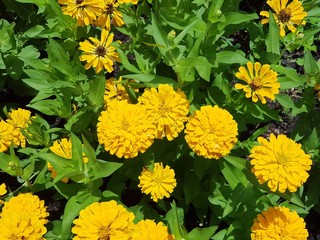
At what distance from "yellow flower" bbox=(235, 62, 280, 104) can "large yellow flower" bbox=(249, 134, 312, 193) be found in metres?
0.27

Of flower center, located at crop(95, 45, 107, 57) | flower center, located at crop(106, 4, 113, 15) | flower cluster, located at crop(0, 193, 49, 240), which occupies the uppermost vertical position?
flower center, located at crop(106, 4, 113, 15)

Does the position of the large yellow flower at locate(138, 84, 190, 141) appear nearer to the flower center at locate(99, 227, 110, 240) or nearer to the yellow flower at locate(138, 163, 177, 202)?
the yellow flower at locate(138, 163, 177, 202)

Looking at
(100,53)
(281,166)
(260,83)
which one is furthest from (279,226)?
(100,53)

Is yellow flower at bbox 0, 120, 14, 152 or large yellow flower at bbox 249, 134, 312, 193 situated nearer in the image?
large yellow flower at bbox 249, 134, 312, 193

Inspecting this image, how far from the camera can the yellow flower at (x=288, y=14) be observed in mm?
1897

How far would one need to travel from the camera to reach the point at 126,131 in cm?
156

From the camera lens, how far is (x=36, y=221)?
1.60 meters

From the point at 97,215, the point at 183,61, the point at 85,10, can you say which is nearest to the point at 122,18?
the point at 85,10

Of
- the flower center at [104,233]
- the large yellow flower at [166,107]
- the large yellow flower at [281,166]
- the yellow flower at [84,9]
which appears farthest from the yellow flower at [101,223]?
the yellow flower at [84,9]

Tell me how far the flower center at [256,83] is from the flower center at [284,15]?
39cm

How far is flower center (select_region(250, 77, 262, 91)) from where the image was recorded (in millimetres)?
1715

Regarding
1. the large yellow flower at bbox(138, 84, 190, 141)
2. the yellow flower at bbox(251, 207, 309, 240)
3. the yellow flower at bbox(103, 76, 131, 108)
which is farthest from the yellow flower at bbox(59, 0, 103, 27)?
the yellow flower at bbox(251, 207, 309, 240)

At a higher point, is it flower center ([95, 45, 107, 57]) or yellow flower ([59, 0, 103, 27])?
yellow flower ([59, 0, 103, 27])

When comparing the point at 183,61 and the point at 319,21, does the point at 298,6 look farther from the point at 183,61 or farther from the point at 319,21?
the point at 319,21
